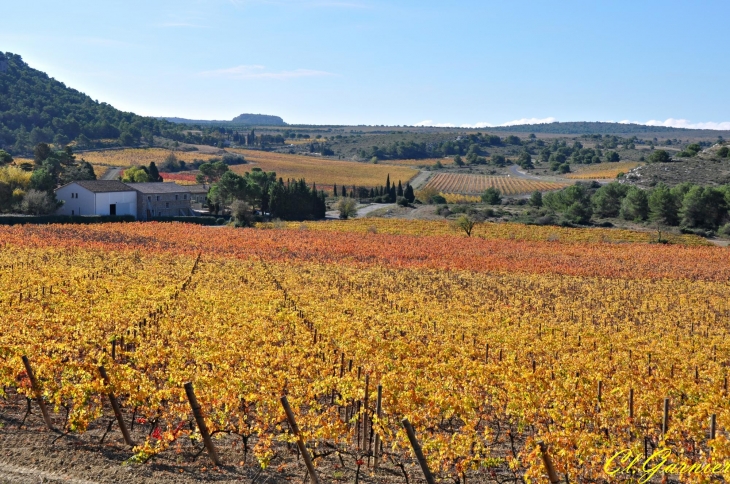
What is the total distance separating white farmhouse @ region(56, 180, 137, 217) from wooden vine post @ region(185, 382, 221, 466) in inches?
2667

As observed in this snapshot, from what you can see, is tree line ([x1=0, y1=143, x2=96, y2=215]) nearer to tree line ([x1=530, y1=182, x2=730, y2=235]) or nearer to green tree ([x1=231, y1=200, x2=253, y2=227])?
green tree ([x1=231, y1=200, x2=253, y2=227])

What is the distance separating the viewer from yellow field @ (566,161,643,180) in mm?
168625

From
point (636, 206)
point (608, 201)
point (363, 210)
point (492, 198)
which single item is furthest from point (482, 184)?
point (636, 206)

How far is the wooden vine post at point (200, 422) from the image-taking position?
36.8ft

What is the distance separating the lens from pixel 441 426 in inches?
567

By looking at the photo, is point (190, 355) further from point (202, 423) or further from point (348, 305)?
point (348, 305)

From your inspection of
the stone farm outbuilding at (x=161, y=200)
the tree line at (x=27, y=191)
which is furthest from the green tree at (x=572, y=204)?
the tree line at (x=27, y=191)

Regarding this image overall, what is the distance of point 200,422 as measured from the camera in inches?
446

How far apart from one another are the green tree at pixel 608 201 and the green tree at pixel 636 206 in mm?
4925

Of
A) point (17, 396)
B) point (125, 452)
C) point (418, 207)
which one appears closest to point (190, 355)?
point (17, 396)

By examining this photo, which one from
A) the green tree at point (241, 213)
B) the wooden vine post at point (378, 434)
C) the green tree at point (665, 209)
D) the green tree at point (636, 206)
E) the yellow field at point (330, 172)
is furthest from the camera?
the yellow field at point (330, 172)

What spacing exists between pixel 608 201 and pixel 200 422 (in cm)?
9420

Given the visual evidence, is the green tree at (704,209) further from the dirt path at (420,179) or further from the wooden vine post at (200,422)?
the wooden vine post at (200,422)

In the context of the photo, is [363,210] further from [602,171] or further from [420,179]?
[602,171]
